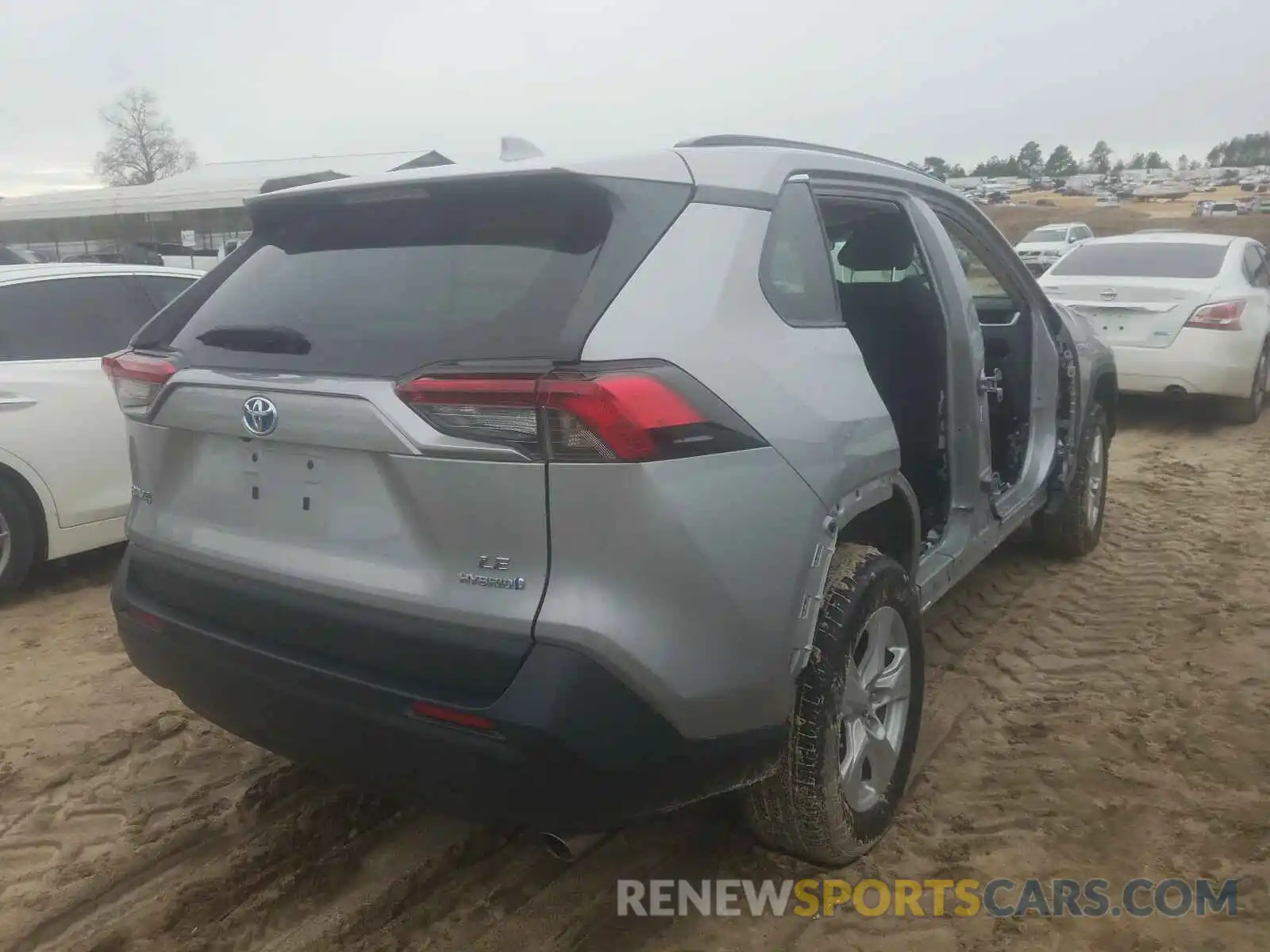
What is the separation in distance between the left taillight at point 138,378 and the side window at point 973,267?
2.62 m

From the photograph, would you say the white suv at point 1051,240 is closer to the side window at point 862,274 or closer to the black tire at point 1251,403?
the black tire at point 1251,403

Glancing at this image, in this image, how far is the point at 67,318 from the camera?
5051 millimetres

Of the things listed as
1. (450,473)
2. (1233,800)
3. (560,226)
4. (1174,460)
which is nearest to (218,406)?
(450,473)

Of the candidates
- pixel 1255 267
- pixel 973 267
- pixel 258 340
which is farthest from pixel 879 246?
pixel 1255 267

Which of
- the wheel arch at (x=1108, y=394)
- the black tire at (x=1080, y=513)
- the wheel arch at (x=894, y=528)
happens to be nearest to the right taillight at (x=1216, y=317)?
the wheel arch at (x=1108, y=394)

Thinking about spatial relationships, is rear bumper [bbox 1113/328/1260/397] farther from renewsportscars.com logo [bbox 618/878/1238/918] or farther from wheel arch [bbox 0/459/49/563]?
wheel arch [bbox 0/459/49/563]

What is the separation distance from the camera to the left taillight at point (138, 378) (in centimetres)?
248

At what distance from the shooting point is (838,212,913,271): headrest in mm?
3504

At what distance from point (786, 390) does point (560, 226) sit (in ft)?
2.05

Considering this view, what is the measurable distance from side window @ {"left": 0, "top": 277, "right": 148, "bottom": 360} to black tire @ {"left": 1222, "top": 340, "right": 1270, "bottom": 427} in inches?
330

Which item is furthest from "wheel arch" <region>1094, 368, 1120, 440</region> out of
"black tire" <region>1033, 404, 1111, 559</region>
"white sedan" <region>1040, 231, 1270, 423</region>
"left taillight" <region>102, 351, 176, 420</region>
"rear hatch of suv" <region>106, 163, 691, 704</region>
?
"left taillight" <region>102, 351, 176, 420</region>

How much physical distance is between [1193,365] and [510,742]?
25.8 ft

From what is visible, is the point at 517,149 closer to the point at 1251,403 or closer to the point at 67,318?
the point at 67,318

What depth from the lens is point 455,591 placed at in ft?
6.59
